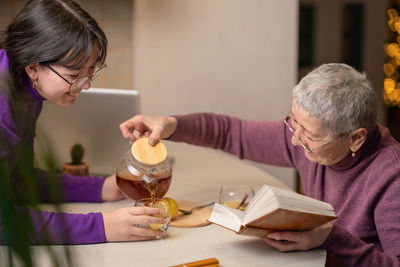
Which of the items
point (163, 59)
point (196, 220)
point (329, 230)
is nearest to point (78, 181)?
point (196, 220)

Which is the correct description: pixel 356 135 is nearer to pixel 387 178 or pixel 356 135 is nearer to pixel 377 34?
pixel 387 178

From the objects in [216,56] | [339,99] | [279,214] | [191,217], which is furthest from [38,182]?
[216,56]

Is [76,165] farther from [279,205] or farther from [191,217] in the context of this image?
[279,205]

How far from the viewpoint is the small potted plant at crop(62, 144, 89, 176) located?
170 centimetres

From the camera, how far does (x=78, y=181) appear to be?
4.94 ft

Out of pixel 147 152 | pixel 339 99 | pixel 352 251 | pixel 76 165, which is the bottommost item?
pixel 352 251

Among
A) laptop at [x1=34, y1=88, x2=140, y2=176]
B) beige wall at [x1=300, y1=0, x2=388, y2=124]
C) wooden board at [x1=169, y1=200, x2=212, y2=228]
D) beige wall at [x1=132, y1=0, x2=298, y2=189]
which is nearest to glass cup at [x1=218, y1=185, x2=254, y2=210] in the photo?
wooden board at [x1=169, y1=200, x2=212, y2=228]

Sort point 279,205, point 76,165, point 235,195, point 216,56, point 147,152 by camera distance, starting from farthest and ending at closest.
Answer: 1. point 216,56
2. point 76,165
3. point 235,195
4. point 147,152
5. point 279,205

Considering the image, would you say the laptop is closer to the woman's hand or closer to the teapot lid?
the woman's hand

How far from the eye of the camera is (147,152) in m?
1.35

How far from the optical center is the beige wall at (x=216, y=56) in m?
2.76

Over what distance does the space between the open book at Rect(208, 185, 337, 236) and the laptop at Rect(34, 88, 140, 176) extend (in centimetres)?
70

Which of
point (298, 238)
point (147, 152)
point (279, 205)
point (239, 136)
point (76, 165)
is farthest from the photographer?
point (239, 136)

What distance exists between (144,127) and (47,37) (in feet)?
1.46
